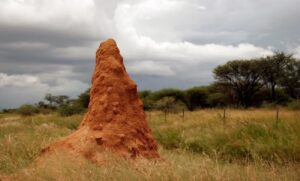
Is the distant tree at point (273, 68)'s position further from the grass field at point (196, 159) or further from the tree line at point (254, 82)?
the grass field at point (196, 159)

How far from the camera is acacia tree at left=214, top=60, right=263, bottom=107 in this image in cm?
4503

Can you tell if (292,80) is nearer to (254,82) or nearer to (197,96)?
(254,82)

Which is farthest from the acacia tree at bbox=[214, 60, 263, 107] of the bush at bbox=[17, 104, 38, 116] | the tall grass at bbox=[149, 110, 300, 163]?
the tall grass at bbox=[149, 110, 300, 163]

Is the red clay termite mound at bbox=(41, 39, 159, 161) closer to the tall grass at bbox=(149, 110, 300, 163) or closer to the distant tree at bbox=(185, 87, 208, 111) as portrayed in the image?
the tall grass at bbox=(149, 110, 300, 163)

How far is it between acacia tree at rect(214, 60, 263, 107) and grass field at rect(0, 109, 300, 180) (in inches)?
1128

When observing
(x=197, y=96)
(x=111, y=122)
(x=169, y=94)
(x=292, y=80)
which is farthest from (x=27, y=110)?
(x=111, y=122)

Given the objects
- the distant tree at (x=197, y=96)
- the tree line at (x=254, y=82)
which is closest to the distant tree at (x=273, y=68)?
the tree line at (x=254, y=82)

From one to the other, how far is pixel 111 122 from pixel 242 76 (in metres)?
38.7

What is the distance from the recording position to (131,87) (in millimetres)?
8820

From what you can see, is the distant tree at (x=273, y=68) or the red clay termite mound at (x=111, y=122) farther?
the distant tree at (x=273, y=68)

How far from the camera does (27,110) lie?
156 feet

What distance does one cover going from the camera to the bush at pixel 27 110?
46.8m

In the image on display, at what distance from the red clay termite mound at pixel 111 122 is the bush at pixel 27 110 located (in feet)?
128

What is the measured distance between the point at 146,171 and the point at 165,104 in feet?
118
